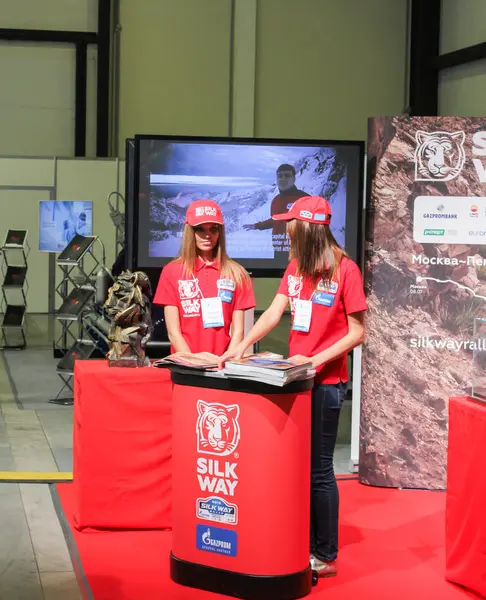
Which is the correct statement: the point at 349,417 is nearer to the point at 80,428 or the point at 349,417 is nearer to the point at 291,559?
the point at 80,428

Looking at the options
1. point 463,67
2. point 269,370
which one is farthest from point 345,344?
point 463,67

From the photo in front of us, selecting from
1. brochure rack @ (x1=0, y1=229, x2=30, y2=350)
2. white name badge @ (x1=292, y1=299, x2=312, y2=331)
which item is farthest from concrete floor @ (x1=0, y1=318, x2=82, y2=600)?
brochure rack @ (x1=0, y1=229, x2=30, y2=350)

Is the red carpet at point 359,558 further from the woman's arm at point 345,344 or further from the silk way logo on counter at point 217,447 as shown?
the woman's arm at point 345,344

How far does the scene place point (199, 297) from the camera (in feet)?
12.8

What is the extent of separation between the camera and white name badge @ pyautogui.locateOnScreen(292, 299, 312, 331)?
3.43m

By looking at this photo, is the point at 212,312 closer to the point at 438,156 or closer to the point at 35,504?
the point at 35,504

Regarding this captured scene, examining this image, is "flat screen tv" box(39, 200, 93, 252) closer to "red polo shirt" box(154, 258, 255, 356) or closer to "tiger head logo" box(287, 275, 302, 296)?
"red polo shirt" box(154, 258, 255, 356)

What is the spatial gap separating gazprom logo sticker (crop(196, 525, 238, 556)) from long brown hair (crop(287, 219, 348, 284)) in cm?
93

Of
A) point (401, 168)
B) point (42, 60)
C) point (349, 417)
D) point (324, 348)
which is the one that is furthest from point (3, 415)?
point (42, 60)

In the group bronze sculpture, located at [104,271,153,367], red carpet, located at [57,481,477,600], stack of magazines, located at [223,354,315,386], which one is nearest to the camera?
stack of magazines, located at [223,354,315,386]

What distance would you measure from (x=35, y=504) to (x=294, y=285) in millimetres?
1800

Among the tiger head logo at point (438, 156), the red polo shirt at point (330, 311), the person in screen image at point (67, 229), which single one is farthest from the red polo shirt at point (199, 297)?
the person in screen image at point (67, 229)

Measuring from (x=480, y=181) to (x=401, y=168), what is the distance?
1.27 ft

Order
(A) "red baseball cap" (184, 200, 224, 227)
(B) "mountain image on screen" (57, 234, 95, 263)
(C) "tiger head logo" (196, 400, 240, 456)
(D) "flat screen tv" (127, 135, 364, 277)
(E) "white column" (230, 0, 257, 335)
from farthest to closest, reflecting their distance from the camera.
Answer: (E) "white column" (230, 0, 257, 335) < (B) "mountain image on screen" (57, 234, 95, 263) < (D) "flat screen tv" (127, 135, 364, 277) < (A) "red baseball cap" (184, 200, 224, 227) < (C) "tiger head logo" (196, 400, 240, 456)
